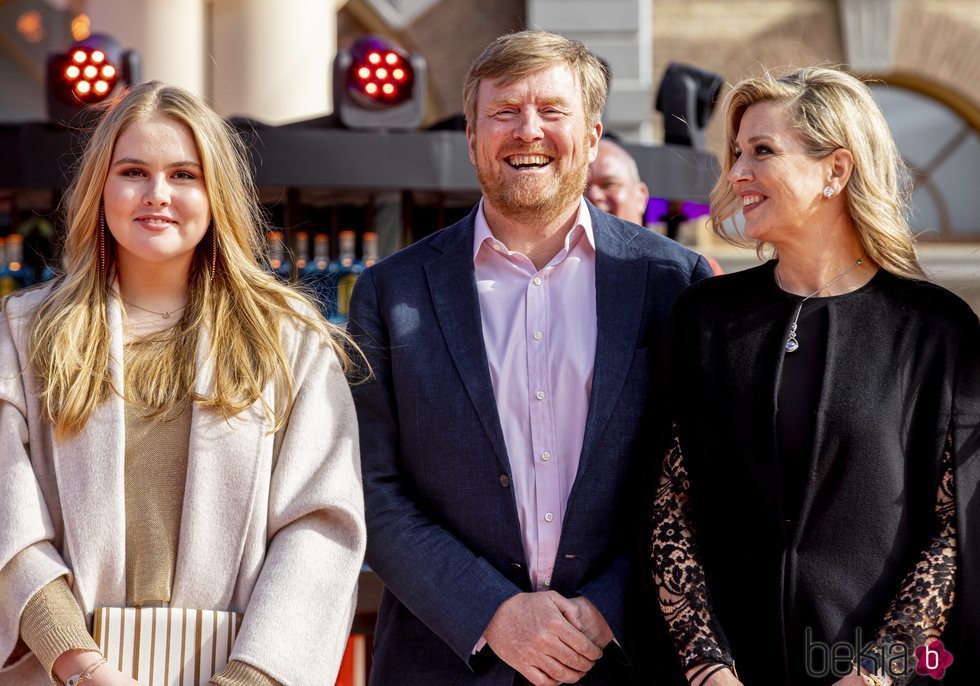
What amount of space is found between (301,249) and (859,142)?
15.7 feet

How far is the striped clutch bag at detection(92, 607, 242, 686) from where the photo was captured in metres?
2.40

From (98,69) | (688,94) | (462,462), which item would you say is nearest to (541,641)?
(462,462)

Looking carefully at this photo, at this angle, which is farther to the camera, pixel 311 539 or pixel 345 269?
pixel 345 269

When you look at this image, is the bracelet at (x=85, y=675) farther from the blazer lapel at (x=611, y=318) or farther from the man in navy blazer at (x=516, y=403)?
the blazer lapel at (x=611, y=318)

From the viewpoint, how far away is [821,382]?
252 cm

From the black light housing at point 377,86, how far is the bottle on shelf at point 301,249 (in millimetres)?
1267

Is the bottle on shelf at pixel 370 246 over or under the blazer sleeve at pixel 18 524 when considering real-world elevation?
under

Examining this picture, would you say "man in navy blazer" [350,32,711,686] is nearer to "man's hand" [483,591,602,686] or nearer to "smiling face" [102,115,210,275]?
"man's hand" [483,591,602,686]

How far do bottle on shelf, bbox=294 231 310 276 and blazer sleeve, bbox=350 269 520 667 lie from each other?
12.4ft

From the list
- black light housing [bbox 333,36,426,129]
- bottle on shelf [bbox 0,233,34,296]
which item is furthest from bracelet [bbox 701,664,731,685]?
bottle on shelf [bbox 0,233,34,296]

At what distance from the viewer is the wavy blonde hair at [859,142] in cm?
260

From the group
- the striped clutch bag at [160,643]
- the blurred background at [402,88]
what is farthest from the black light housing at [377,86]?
the striped clutch bag at [160,643]

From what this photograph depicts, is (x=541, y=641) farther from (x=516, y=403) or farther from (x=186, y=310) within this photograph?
(x=186, y=310)

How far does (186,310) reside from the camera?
8.84 feet
